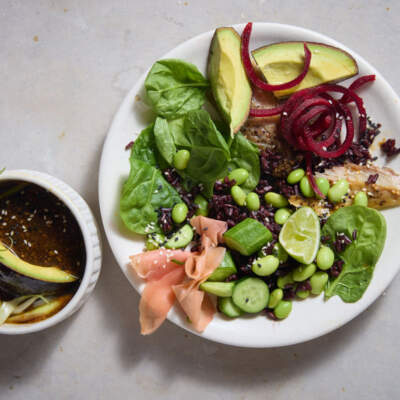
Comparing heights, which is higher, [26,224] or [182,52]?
[182,52]

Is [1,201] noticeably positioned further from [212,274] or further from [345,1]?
Result: [345,1]

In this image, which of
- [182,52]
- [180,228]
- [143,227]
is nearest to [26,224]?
[143,227]

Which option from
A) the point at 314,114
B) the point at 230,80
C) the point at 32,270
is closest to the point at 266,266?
the point at 314,114

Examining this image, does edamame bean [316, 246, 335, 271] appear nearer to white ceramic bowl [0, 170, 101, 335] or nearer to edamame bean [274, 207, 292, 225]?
edamame bean [274, 207, 292, 225]

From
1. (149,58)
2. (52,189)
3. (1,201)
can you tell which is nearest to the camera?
(52,189)

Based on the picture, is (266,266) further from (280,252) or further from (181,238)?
(181,238)

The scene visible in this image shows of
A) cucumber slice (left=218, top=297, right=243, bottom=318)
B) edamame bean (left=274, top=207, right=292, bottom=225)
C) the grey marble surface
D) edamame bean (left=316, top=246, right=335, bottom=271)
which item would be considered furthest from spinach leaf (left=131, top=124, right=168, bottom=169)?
edamame bean (left=316, top=246, right=335, bottom=271)

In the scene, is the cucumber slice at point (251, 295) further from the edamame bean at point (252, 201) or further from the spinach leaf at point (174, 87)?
the spinach leaf at point (174, 87)
